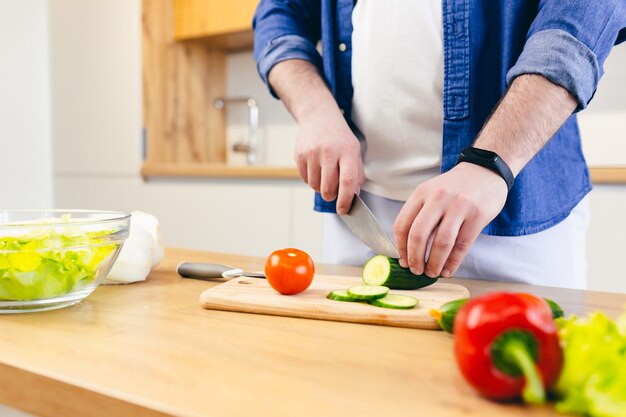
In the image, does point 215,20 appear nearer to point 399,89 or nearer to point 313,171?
point 399,89

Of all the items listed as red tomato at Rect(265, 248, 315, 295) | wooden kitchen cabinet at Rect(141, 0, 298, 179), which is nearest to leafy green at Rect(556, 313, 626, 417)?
red tomato at Rect(265, 248, 315, 295)

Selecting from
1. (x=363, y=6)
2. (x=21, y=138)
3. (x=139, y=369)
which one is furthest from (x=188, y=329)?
(x=21, y=138)

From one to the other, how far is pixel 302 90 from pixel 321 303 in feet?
1.71

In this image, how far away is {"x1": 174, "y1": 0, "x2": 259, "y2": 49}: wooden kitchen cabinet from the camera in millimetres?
2766

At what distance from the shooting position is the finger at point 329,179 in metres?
1.01

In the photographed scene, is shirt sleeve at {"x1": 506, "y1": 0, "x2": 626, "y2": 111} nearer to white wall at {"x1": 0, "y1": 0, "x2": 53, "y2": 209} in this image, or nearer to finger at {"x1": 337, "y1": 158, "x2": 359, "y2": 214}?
finger at {"x1": 337, "y1": 158, "x2": 359, "y2": 214}

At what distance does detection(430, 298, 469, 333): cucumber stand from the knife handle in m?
0.43

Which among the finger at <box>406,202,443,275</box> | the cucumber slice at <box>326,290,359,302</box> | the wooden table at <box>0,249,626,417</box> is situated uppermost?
the finger at <box>406,202,443,275</box>

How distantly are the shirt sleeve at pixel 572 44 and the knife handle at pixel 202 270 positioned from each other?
54 cm

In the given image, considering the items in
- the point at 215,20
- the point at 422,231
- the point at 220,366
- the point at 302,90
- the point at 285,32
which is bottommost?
the point at 220,366

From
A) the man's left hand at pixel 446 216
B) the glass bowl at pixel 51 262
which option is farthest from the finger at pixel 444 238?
the glass bowl at pixel 51 262

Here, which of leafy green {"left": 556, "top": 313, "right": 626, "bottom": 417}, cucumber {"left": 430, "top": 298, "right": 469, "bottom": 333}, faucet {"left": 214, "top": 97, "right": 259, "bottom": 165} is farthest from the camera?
faucet {"left": 214, "top": 97, "right": 259, "bottom": 165}

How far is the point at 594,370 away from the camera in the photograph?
0.45 metres

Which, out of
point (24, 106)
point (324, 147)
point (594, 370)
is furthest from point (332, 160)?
point (24, 106)
